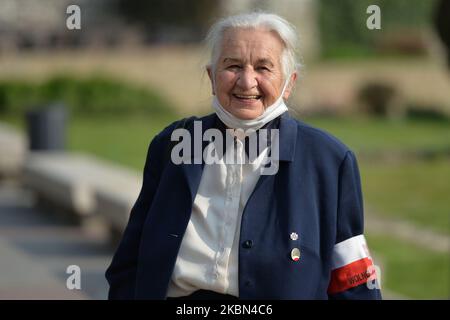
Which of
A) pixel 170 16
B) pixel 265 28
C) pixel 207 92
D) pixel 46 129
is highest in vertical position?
pixel 170 16

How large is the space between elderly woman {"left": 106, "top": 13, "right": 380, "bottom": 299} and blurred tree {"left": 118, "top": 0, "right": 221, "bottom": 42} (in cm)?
2938

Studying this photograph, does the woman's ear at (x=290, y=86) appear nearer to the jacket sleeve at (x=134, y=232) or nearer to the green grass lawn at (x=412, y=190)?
the jacket sleeve at (x=134, y=232)

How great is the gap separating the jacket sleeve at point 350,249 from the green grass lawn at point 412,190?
836 centimetres

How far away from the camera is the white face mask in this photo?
309 cm

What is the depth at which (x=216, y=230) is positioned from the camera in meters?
3.07

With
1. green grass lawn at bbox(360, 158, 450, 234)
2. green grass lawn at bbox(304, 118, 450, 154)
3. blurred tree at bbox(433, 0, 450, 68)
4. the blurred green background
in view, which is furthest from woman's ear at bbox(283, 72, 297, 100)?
green grass lawn at bbox(304, 118, 450, 154)

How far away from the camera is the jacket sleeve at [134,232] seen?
127 inches

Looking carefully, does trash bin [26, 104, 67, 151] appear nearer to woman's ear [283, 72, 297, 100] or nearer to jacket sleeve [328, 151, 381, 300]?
woman's ear [283, 72, 297, 100]

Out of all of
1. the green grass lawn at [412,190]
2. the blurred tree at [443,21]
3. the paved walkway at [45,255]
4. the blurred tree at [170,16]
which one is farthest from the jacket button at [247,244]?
the blurred tree at [170,16]

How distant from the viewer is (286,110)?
317 centimetres

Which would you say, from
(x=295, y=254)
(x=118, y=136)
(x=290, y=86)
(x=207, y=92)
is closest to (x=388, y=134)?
(x=118, y=136)

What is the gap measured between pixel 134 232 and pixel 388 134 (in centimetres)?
2062

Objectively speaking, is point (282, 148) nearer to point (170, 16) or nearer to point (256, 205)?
point (256, 205)
